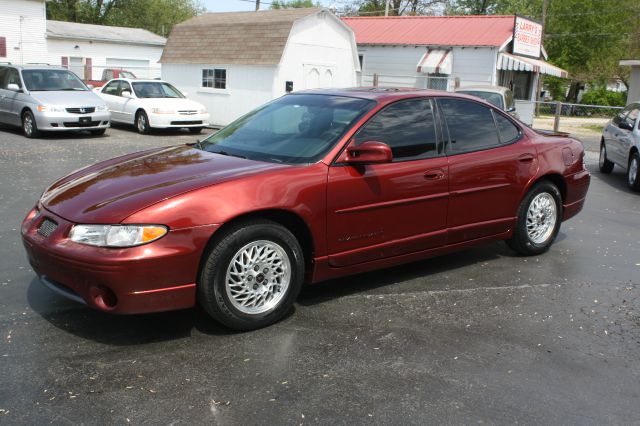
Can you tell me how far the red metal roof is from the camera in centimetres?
2512

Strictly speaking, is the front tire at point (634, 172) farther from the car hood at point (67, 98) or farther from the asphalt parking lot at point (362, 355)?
the car hood at point (67, 98)

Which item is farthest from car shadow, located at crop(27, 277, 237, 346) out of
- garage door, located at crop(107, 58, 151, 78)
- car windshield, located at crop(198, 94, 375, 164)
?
garage door, located at crop(107, 58, 151, 78)

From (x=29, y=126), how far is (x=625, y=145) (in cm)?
1286

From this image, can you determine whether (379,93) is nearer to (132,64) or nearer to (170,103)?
(170,103)

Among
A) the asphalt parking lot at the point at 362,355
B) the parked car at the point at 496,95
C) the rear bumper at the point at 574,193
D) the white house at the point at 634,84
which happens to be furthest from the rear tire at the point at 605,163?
the white house at the point at 634,84

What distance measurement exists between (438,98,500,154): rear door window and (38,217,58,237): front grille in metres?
3.10

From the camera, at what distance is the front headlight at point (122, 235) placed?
3.92 m

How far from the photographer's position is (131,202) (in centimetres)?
408

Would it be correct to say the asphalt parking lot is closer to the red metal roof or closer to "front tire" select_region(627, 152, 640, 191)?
"front tire" select_region(627, 152, 640, 191)

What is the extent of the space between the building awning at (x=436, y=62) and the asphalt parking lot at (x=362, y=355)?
19829mm

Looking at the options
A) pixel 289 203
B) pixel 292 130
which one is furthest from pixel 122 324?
pixel 292 130

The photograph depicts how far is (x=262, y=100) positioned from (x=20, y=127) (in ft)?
22.9

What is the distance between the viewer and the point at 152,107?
693 inches

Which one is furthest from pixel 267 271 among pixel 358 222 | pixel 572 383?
pixel 572 383
